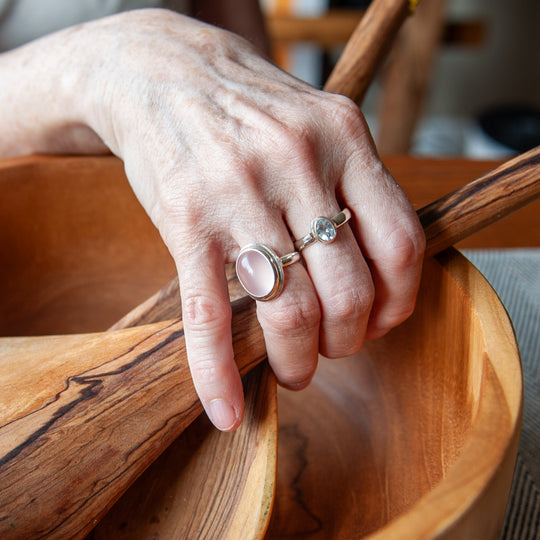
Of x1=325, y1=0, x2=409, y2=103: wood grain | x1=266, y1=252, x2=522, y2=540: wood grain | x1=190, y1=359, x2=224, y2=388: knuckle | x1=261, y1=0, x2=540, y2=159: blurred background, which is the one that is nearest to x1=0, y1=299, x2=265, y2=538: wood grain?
x1=190, y1=359, x2=224, y2=388: knuckle

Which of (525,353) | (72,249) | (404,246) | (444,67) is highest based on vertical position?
(404,246)

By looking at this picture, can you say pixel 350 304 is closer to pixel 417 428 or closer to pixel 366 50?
pixel 417 428

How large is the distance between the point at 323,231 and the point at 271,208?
1.6 inches

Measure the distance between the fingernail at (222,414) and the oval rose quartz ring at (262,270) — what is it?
0.08 m

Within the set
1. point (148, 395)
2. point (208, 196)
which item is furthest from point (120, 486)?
point (208, 196)

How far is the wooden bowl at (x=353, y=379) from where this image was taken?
0.29m

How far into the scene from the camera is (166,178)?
43 centimetres

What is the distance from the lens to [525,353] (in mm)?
583

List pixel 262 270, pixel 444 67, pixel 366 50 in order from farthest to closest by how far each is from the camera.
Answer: pixel 444 67, pixel 366 50, pixel 262 270

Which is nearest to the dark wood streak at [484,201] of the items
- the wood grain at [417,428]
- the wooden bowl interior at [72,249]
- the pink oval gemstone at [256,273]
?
the wood grain at [417,428]

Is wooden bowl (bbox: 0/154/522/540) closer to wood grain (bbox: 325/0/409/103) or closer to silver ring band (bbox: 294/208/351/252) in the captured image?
silver ring band (bbox: 294/208/351/252)

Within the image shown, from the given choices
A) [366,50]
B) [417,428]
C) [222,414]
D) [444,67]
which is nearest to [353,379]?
[417,428]

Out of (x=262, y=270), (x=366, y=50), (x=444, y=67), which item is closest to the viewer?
(x=262, y=270)

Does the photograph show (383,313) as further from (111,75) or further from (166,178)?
(111,75)
